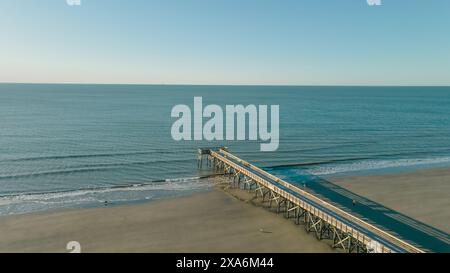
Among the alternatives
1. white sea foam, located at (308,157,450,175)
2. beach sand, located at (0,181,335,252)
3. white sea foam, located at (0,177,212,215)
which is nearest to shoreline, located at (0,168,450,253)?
beach sand, located at (0,181,335,252)

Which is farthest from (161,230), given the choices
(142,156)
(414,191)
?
(414,191)

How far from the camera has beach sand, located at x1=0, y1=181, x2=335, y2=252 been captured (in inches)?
922

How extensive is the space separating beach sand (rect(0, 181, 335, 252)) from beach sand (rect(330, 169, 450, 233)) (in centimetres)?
1055

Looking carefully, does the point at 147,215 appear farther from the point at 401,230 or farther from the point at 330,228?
the point at 401,230

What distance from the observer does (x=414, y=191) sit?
3506 centimetres

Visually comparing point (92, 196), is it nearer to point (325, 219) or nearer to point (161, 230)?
point (161, 230)

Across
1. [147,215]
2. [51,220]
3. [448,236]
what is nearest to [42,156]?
[51,220]

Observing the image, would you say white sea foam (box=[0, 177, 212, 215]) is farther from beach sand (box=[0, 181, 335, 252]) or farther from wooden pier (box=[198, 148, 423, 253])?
wooden pier (box=[198, 148, 423, 253])

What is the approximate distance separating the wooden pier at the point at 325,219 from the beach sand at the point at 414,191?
677cm

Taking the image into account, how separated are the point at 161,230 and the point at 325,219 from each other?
11.6m

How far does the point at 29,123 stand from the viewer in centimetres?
7531

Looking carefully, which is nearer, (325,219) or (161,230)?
(325,219)

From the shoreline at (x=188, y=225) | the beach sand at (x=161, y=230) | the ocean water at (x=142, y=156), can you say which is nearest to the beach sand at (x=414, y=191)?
the shoreline at (x=188, y=225)
